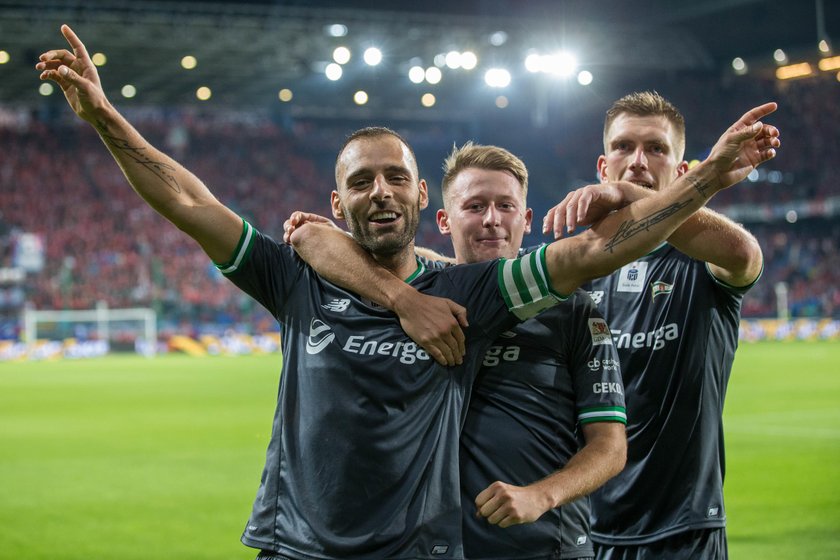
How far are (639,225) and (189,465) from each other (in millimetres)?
9496

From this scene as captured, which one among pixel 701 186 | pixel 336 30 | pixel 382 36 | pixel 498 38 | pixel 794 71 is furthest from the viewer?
pixel 794 71

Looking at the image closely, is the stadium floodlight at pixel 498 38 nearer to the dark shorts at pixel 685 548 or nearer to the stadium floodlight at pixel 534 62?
the stadium floodlight at pixel 534 62

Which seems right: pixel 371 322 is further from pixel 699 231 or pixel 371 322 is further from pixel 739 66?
pixel 739 66

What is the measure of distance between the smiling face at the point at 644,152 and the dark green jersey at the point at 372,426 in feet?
3.43

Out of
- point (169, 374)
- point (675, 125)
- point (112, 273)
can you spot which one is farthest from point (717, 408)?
point (112, 273)

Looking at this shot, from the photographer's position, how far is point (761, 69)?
4253cm

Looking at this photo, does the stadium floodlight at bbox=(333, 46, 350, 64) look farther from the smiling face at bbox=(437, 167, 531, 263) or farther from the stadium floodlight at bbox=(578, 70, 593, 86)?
the smiling face at bbox=(437, 167, 531, 263)

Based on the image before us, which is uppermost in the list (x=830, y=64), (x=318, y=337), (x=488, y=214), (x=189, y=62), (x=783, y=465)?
(x=830, y=64)

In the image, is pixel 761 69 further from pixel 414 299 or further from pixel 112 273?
pixel 414 299

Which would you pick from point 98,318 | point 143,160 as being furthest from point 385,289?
point 98,318

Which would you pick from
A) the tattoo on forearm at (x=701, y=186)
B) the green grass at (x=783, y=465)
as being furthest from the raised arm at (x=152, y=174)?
the green grass at (x=783, y=465)

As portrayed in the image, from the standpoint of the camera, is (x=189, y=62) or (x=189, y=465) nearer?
(x=189, y=465)

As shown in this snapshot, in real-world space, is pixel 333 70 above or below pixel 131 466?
above

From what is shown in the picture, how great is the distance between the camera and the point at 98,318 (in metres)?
34.8
